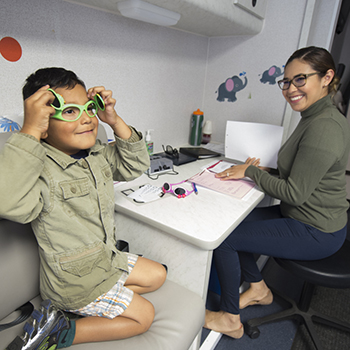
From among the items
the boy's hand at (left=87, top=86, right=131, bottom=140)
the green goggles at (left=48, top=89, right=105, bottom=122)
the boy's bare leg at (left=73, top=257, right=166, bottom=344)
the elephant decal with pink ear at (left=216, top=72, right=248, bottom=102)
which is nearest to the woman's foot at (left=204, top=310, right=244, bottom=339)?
the boy's bare leg at (left=73, top=257, right=166, bottom=344)

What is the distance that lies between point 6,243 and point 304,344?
1.35m

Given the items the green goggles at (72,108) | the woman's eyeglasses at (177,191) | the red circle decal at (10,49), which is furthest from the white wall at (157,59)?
the woman's eyeglasses at (177,191)

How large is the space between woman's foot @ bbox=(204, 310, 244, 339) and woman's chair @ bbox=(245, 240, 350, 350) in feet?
0.30

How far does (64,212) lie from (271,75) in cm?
152

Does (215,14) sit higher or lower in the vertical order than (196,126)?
higher

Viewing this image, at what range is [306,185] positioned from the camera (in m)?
1.04

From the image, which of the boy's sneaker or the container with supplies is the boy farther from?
the container with supplies

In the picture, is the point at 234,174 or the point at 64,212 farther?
the point at 234,174

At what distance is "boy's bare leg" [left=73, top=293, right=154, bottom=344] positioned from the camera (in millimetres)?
778

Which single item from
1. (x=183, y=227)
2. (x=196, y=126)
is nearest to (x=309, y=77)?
(x=183, y=227)

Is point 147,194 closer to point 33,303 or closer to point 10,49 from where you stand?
point 33,303

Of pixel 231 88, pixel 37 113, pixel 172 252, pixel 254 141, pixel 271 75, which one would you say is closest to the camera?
pixel 37 113

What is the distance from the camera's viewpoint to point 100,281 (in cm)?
81

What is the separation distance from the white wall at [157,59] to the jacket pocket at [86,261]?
2.08 ft
